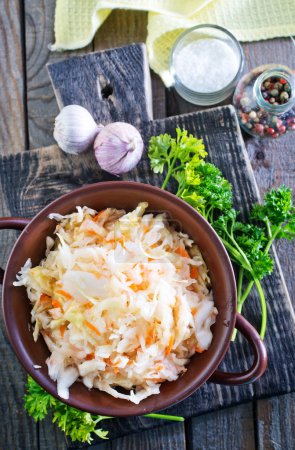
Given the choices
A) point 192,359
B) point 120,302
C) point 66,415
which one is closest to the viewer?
point 120,302

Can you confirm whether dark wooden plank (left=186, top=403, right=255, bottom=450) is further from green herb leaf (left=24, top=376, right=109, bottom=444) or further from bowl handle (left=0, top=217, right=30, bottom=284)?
bowl handle (left=0, top=217, right=30, bottom=284)

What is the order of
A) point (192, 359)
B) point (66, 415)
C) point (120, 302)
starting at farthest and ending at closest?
point (66, 415) < point (192, 359) < point (120, 302)

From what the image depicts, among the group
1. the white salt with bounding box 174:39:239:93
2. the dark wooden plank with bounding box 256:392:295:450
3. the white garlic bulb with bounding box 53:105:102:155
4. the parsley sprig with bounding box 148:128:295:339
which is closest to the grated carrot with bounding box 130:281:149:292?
the parsley sprig with bounding box 148:128:295:339

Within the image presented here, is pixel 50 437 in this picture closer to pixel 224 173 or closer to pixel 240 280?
pixel 240 280

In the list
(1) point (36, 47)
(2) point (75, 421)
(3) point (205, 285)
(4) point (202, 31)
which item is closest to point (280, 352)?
(3) point (205, 285)

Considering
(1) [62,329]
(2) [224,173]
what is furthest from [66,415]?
(2) [224,173]

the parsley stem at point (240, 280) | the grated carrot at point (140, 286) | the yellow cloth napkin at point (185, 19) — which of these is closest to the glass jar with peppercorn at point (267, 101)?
the yellow cloth napkin at point (185, 19)

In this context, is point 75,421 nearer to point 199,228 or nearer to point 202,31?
point 199,228

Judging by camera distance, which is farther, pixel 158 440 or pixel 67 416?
pixel 158 440

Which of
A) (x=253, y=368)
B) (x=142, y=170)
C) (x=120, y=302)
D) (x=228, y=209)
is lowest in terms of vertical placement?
(x=253, y=368)
